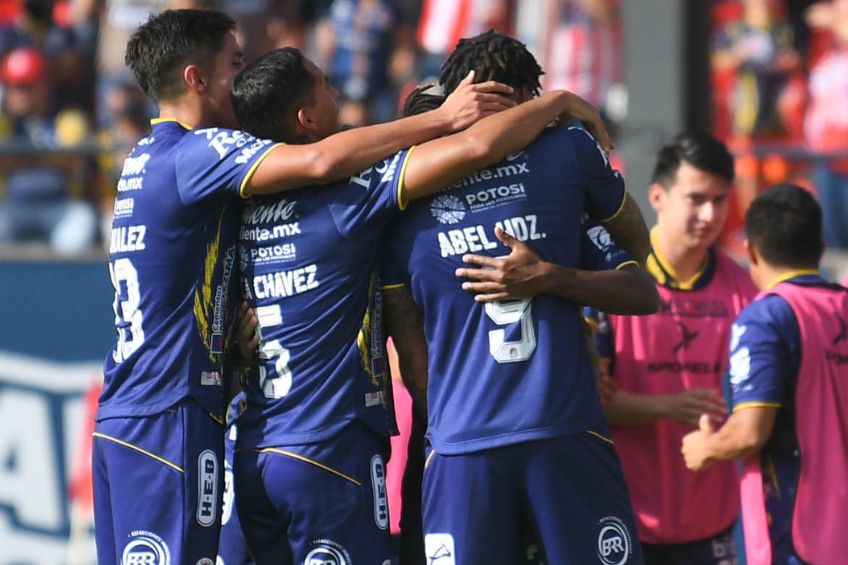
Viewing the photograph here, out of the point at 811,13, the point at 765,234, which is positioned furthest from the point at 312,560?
the point at 811,13

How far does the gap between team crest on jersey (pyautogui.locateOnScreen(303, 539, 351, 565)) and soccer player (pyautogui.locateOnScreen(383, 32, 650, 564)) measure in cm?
27

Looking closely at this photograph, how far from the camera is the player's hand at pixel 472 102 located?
175 inches

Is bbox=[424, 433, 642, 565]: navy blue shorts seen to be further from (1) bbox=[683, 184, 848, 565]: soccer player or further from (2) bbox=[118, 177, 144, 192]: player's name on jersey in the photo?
(2) bbox=[118, 177, 144, 192]: player's name on jersey

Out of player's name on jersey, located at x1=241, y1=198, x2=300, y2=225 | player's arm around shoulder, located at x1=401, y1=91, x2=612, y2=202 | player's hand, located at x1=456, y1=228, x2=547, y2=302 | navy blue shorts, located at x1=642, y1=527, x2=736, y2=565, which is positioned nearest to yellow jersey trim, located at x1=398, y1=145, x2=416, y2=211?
player's arm around shoulder, located at x1=401, y1=91, x2=612, y2=202

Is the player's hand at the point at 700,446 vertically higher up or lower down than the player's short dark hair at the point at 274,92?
lower down

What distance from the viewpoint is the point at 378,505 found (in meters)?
4.53

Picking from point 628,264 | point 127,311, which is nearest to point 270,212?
point 127,311

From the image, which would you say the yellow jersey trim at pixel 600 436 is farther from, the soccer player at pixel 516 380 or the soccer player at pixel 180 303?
the soccer player at pixel 180 303

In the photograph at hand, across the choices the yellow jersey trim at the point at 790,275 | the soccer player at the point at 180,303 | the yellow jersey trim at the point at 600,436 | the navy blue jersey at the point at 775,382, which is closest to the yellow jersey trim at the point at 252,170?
the soccer player at the point at 180,303

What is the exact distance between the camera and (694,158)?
18.5 feet

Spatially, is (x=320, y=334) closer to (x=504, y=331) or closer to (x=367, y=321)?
(x=367, y=321)

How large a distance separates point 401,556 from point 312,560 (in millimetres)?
556

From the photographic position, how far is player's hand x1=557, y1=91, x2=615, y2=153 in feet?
15.0

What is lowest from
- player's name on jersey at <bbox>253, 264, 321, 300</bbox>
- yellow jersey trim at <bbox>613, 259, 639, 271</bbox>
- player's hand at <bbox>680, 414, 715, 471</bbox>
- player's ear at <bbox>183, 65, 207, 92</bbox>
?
player's hand at <bbox>680, 414, 715, 471</bbox>
